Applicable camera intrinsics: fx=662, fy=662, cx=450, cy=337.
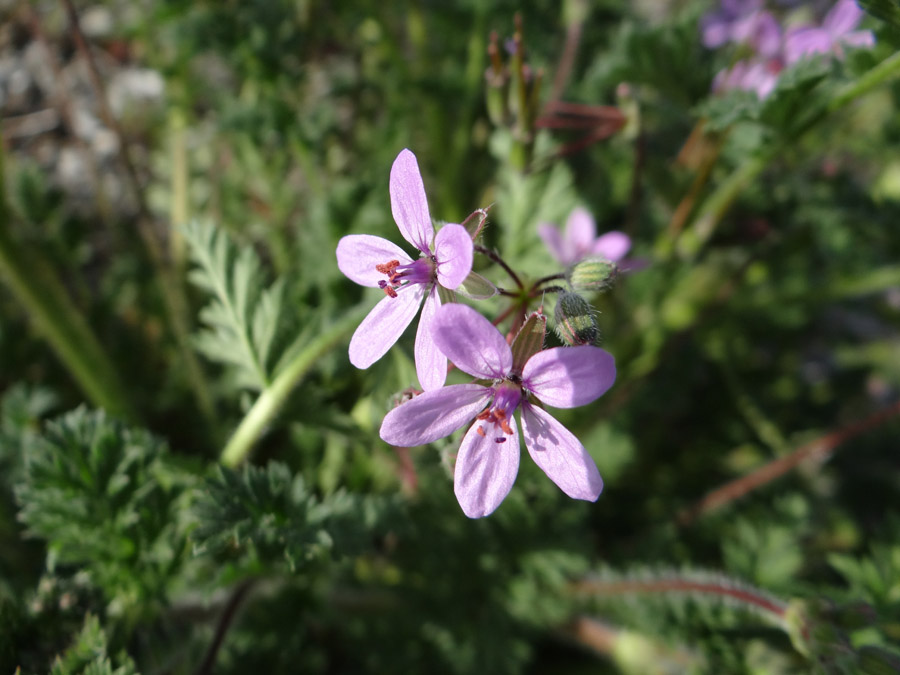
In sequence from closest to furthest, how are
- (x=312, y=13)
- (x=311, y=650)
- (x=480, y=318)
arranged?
(x=480, y=318) < (x=311, y=650) < (x=312, y=13)

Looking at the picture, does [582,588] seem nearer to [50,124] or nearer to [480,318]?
[480,318]

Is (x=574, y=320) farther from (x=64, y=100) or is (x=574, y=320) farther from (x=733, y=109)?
(x=64, y=100)

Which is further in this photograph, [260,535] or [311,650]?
[311,650]

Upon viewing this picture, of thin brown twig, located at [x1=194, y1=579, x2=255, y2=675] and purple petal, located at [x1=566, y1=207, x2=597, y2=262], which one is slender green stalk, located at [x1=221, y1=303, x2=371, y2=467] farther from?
purple petal, located at [x1=566, y1=207, x2=597, y2=262]

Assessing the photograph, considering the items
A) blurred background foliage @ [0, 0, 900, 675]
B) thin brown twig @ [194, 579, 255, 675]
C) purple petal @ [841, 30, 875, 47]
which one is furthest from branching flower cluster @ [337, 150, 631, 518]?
purple petal @ [841, 30, 875, 47]

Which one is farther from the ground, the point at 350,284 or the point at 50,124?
the point at 50,124

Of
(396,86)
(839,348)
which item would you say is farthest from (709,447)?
(396,86)

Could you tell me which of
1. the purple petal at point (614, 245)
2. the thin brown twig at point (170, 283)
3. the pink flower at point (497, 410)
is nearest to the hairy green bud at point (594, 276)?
the pink flower at point (497, 410)
